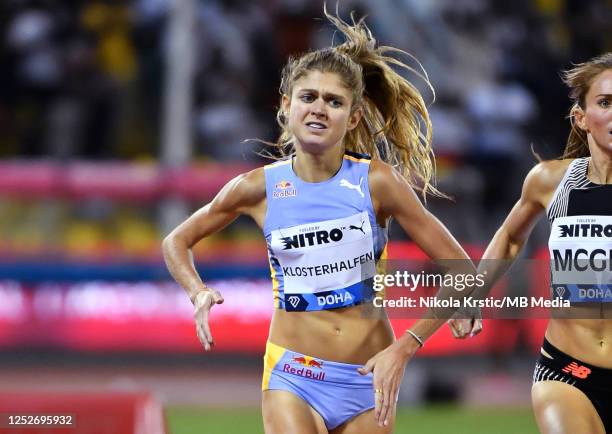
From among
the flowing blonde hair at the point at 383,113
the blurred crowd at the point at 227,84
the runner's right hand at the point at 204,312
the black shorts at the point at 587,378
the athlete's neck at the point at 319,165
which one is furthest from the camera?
the blurred crowd at the point at 227,84

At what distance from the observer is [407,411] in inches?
425

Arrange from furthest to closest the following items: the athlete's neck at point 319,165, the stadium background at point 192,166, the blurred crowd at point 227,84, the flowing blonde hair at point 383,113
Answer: the blurred crowd at point 227,84
the stadium background at point 192,166
the flowing blonde hair at point 383,113
the athlete's neck at point 319,165

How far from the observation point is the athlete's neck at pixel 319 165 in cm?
527

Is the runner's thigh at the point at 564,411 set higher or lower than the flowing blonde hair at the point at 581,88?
lower

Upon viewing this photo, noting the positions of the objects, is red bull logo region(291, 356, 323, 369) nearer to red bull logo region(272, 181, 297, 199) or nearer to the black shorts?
red bull logo region(272, 181, 297, 199)

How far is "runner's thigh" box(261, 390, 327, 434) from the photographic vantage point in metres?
4.94

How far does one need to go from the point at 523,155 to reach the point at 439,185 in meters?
1.27

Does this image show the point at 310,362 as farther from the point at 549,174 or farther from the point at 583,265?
the point at 549,174

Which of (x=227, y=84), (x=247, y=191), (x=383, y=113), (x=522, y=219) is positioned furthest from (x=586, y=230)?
A: (x=227, y=84)

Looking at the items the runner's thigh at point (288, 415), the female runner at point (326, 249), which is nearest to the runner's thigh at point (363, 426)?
the female runner at point (326, 249)

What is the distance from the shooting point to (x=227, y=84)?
44.9ft

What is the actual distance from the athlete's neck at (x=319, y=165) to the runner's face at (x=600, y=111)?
1.07 meters

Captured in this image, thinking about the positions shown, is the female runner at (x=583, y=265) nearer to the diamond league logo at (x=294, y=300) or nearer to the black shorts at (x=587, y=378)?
the black shorts at (x=587, y=378)

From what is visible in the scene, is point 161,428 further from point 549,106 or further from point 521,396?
point 549,106
